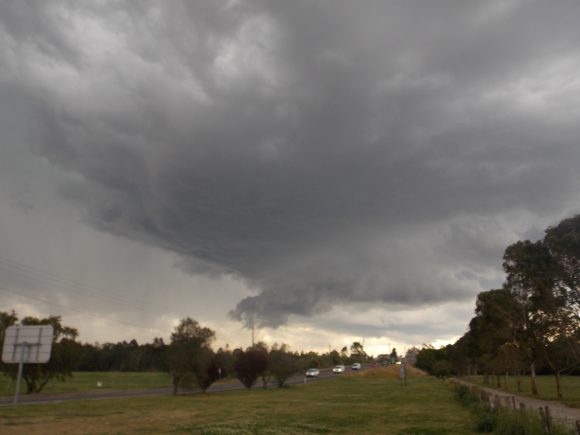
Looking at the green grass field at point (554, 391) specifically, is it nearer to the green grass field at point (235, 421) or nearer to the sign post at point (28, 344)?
the green grass field at point (235, 421)

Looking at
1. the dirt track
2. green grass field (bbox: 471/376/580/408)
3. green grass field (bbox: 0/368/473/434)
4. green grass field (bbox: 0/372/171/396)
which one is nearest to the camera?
the dirt track

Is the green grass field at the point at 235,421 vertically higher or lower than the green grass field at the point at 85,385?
lower

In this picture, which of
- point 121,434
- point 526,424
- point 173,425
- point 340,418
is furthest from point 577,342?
point 121,434

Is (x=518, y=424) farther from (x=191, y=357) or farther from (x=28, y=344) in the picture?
(x=191, y=357)

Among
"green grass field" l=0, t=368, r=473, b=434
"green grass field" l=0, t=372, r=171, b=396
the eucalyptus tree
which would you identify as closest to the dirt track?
"green grass field" l=0, t=368, r=473, b=434

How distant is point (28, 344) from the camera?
2109 cm

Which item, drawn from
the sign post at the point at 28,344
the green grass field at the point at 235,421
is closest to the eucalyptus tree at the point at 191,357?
the green grass field at the point at 235,421

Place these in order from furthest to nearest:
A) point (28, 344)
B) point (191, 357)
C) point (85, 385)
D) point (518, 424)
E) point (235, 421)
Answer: point (85, 385) < point (191, 357) < point (235, 421) < point (28, 344) < point (518, 424)

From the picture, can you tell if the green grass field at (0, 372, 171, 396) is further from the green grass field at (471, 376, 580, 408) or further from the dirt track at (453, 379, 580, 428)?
the green grass field at (471, 376, 580, 408)

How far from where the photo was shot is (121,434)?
22062 mm

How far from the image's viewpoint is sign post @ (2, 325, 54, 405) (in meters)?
20.9

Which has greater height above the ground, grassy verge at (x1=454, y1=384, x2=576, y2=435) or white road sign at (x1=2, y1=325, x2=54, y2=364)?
white road sign at (x1=2, y1=325, x2=54, y2=364)

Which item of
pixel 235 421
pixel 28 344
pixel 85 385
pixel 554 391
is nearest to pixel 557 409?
pixel 235 421

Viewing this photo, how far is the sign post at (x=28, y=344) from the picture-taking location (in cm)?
2094
